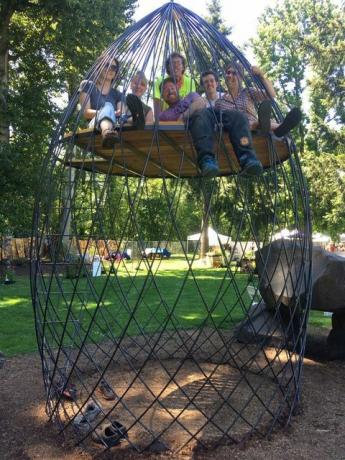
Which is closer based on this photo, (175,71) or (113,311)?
(175,71)

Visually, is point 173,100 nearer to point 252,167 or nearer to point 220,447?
point 252,167

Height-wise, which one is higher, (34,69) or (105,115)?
(34,69)

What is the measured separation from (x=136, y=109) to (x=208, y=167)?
69 cm

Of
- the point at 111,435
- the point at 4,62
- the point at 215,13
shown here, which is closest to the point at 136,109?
the point at 111,435

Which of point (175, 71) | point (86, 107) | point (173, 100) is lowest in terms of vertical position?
point (86, 107)

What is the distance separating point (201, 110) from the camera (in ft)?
12.4

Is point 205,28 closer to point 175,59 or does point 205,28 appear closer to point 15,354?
point 175,59

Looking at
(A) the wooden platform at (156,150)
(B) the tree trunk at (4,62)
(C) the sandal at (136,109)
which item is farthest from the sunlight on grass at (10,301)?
(C) the sandal at (136,109)

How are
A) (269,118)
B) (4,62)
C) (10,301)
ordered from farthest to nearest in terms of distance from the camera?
(4,62) → (10,301) → (269,118)

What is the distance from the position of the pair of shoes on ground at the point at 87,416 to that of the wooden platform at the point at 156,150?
2.03 meters

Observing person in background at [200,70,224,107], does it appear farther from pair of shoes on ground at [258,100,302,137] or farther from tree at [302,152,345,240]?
tree at [302,152,345,240]

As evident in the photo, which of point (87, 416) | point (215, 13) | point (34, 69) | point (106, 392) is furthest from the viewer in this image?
point (215, 13)

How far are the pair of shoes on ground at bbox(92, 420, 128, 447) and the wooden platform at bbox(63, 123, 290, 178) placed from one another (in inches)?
80.1

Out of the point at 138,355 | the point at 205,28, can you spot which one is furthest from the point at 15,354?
the point at 205,28
